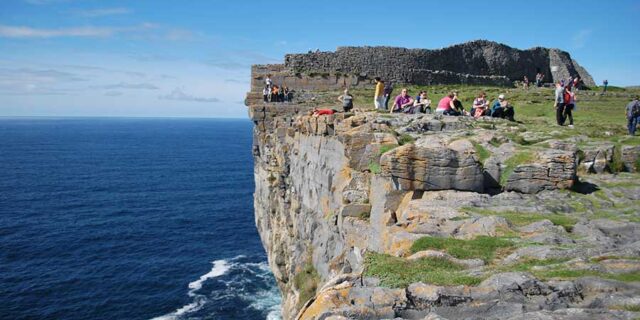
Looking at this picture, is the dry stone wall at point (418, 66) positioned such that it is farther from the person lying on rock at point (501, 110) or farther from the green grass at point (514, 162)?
the green grass at point (514, 162)

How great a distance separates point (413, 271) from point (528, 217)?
373cm

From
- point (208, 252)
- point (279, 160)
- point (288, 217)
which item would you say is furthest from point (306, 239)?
point (208, 252)

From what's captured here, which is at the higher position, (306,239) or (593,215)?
(593,215)

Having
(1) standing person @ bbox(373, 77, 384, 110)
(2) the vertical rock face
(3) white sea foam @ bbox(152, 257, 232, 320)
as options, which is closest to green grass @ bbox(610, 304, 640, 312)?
(2) the vertical rock face

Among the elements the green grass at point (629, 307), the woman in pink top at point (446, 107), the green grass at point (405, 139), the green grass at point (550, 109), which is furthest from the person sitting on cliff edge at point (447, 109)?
the green grass at point (629, 307)

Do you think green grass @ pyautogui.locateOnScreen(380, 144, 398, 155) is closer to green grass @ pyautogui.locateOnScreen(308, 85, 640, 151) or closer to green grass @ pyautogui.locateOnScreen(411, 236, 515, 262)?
green grass @ pyautogui.locateOnScreen(308, 85, 640, 151)

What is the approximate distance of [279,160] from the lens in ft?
93.3

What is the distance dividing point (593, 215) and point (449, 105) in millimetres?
10872

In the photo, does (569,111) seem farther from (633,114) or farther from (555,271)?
(555,271)

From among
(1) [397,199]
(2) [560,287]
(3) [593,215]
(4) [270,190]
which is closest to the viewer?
(2) [560,287]

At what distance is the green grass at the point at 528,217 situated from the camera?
10062 millimetres

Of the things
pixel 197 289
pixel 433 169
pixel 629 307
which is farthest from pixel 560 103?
pixel 197 289

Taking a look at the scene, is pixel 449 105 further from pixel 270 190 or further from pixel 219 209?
pixel 219 209

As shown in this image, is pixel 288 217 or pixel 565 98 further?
pixel 288 217
